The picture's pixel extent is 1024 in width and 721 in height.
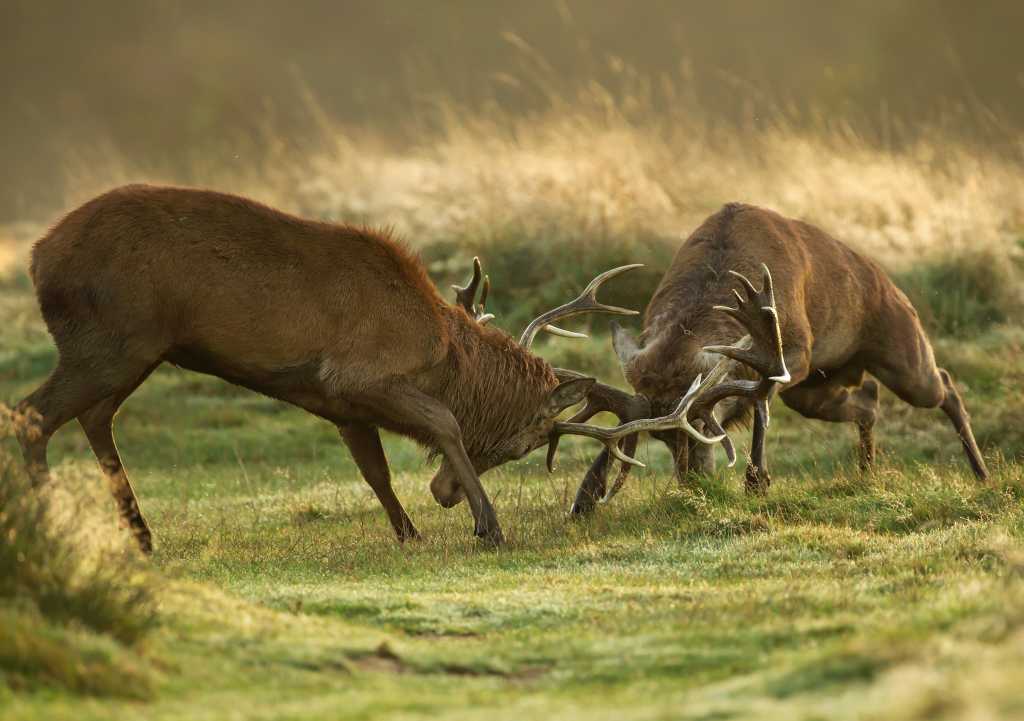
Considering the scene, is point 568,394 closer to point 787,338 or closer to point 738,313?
point 738,313

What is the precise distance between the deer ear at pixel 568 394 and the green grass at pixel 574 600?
2.42 ft

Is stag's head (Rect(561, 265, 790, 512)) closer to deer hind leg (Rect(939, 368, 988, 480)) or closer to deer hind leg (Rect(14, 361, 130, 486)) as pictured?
A: deer hind leg (Rect(939, 368, 988, 480))

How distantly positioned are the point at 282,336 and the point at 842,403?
5178mm

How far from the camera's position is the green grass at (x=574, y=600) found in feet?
17.3

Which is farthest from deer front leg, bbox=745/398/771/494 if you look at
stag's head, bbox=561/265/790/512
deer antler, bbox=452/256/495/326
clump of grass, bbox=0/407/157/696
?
clump of grass, bbox=0/407/157/696

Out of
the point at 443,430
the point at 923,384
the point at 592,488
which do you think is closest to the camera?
the point at 443,430

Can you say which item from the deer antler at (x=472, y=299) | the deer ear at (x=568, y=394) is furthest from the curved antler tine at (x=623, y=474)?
the deer antler at (x=472, y=299)

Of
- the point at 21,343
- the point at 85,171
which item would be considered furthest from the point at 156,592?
the point at 85,171

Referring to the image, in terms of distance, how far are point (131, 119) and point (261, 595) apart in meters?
32.7

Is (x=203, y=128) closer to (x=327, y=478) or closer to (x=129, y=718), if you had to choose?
(x=327, y=478)

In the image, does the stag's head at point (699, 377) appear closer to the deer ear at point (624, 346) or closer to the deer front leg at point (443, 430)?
the deer ear at point (624, 346)

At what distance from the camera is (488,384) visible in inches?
404

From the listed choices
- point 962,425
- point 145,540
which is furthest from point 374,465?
point 962,425

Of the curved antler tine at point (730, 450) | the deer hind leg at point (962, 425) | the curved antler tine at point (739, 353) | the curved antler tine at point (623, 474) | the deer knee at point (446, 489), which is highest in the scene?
the curved antler tine at point (739, 353)
